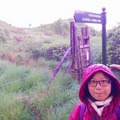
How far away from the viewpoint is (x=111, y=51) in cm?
700

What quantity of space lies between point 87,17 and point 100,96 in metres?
2.73

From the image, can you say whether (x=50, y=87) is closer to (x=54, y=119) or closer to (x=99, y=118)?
(x=54, y=119)

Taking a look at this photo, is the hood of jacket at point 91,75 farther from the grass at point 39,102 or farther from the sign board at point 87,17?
the sign board at point 87,17

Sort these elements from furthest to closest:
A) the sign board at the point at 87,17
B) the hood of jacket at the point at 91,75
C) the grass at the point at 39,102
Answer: the sign board at the point at 87,17 < the grass at the point at 39,102 < the hood of jacket at the point at 91,75

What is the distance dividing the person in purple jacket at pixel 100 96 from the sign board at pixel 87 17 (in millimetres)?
2474

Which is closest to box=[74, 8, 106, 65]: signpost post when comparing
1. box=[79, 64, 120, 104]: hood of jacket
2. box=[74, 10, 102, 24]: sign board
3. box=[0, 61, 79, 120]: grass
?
box=[74, 10, 102, 24]: sign board

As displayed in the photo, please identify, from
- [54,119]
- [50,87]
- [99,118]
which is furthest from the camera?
[50,87]

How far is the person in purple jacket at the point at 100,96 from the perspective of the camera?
1999 millimetres

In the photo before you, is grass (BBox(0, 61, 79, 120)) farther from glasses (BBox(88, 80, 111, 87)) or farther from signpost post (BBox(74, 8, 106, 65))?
glasses (BBox(88, 80, 111, 87))

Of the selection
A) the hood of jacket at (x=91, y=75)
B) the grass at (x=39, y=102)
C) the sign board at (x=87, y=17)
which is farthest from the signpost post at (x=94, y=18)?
the hood of jacket at (x=91, y=75)

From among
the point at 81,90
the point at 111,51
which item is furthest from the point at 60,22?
the point at 81,90

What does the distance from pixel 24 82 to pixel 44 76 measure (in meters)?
0.62

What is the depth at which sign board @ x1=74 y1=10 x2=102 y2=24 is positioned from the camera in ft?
14.5

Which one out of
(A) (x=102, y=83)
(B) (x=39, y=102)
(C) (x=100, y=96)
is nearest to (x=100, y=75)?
(A) (x=102, y=83)
